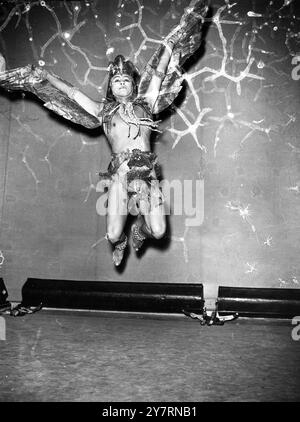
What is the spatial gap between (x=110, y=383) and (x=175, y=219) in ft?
7.82

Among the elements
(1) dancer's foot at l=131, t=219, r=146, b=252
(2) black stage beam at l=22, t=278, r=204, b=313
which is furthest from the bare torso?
(2) black stage beam at l=22, t=278, r=204, b=313

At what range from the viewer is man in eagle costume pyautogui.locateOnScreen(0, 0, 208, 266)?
298 cm

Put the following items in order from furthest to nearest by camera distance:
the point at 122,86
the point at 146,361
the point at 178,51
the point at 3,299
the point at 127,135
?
the point at 3,299 < the point at 178,51 < the point at 122,86 < the point at 127,135 < the point at 146,361

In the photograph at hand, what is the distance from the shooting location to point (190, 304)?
328 centimetres

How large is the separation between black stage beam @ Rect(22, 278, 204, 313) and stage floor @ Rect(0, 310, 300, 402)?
290 mm

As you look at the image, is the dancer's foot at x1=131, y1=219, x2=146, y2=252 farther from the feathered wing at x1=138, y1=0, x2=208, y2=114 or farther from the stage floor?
the feathered wing at x1=138, y1=0, x2=208, y2=114

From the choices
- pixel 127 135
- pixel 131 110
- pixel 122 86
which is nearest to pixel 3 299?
pixel 127 135

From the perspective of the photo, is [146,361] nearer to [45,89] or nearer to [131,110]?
[131,110]

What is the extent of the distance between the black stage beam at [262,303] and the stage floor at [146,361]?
0.14 metres

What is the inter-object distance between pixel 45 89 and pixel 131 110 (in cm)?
94

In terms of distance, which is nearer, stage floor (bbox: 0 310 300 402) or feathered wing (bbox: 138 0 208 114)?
stage floor (bbox: 0 310 300 402)

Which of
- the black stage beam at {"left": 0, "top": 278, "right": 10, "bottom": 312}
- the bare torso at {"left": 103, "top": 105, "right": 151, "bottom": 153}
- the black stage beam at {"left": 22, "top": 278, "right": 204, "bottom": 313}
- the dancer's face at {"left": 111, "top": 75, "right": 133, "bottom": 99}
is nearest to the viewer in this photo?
the bare torso at {"left": 103, "top": 105, "right": 151, "bottom": 153}

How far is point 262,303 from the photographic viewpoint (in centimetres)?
321
